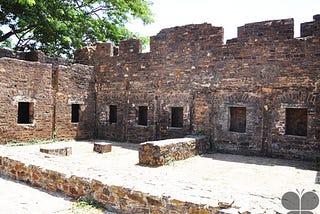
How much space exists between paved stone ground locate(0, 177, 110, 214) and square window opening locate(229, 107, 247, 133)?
305 inches

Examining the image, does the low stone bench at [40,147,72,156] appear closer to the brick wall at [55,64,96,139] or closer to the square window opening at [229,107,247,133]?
the brick wall at [55,64,96,139]

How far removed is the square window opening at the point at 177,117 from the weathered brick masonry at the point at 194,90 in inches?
1.9

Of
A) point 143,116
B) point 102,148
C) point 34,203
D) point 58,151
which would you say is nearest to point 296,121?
point 143,116

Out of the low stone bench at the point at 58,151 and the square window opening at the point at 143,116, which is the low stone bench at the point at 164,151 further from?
the square window opening at the point at 143,116

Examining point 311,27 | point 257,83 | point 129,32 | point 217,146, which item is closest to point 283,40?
point 311,27

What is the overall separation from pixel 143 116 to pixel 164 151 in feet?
17.5

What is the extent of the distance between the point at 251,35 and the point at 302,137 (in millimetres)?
4210

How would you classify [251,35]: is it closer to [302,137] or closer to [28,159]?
[302,137]

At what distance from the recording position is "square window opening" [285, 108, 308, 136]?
924cm

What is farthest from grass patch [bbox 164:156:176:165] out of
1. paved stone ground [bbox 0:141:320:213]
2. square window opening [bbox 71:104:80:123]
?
square window opening [bbox 71:104:80:123]

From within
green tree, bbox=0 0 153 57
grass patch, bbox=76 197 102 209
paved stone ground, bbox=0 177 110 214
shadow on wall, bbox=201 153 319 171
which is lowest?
shadow on wall, bbox=201 153 319 171

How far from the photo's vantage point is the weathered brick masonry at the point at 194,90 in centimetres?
914

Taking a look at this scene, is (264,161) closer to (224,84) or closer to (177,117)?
(224,84)

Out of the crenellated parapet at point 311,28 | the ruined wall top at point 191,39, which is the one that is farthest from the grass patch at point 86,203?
the crenellated parapet at point 311,28
